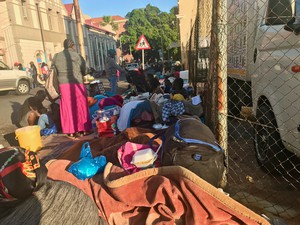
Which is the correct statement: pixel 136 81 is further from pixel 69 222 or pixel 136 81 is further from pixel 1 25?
pixel 1 25

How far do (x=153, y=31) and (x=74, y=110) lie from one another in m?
45.9

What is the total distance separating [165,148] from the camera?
Result: 2.66 m

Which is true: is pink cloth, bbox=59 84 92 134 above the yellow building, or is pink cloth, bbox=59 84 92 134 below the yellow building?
below

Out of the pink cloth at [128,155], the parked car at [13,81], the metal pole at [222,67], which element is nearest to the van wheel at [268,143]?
the metal pole at [222,67]

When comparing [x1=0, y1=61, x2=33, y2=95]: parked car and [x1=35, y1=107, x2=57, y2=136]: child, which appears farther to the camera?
[x1=0, y1=61, x2=33, y2=95]: parked car

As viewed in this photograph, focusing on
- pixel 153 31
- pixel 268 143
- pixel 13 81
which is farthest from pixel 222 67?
pixel 153 31

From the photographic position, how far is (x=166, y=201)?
222cm

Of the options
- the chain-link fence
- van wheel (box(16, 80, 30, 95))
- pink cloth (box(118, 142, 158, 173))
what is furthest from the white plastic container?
van wheel (box(16, 80, 30, 95))

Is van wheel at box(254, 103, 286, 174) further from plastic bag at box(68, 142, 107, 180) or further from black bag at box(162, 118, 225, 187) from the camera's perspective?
plastic bag at box(68, 142, 107, 180)

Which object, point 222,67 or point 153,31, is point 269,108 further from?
point 153,31

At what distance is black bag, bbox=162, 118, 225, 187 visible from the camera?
241 cm

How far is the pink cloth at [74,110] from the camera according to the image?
17.4 feet

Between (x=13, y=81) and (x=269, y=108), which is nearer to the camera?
(x=269, y=108)

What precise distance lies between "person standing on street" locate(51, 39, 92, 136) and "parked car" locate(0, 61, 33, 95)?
10.5 metres
